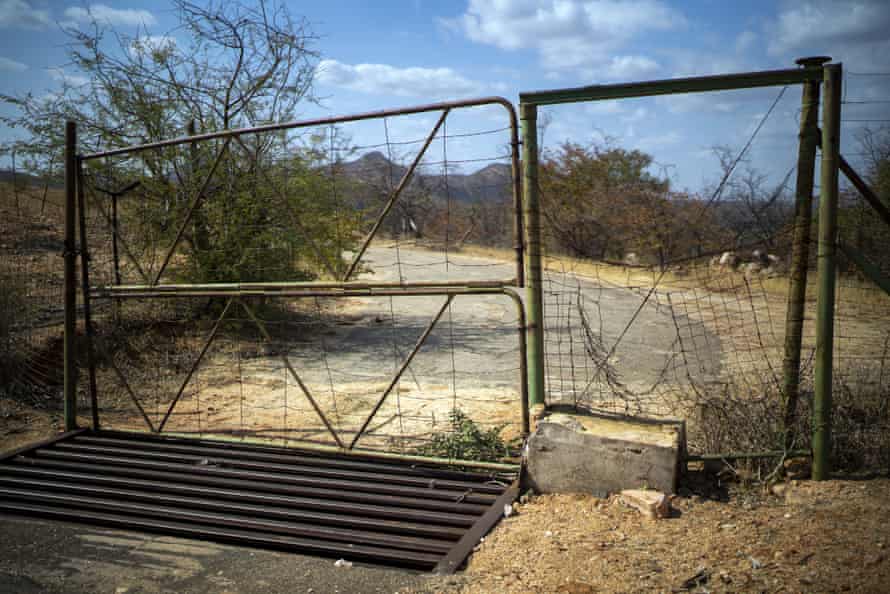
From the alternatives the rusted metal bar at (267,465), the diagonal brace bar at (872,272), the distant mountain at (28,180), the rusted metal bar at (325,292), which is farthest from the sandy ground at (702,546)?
the distant mountain at (28,180)

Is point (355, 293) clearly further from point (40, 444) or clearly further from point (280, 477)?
point (40, 444)

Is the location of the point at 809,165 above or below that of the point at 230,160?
below

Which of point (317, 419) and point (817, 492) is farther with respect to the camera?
point (317, 419)

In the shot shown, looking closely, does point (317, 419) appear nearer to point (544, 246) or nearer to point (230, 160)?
point (544, 246)

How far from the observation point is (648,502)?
372 centimetres

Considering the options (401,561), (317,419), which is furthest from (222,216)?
(401,561)

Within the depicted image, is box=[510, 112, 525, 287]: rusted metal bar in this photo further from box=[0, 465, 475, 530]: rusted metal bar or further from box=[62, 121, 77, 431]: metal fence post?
box=[62, 121, 77, 431]: metal fence post

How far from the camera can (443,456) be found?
4.91 metres

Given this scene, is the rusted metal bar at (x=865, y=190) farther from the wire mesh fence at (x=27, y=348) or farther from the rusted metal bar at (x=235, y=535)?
the wire mesh fence at (x=27, y=348)

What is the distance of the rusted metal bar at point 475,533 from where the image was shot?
11.3 feet

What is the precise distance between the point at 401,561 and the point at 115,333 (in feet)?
22.0

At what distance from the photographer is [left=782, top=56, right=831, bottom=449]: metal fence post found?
3.89 meters

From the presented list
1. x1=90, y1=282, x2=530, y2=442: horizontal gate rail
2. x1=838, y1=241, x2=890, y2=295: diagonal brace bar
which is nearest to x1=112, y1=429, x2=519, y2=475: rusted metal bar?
x1=90, y1=282, x2=530, y2=442: horizontal gate rail

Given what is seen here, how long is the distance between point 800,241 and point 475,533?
8.85 ft
